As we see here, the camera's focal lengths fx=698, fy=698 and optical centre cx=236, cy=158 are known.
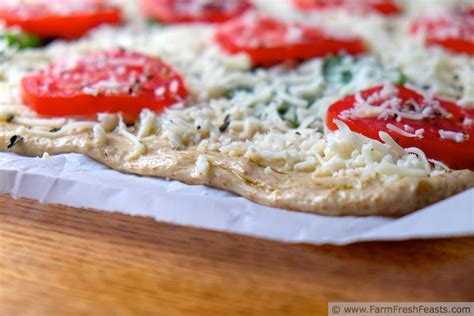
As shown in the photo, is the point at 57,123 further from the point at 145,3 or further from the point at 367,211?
the point at 145,3

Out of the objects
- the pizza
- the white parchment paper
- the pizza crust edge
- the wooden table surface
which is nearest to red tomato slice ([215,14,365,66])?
the pizza

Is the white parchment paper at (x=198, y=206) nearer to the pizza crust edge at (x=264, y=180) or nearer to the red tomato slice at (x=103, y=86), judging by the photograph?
the pizza crust edge at (x=264, y=180)

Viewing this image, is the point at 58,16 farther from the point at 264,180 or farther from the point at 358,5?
the point at 264,180

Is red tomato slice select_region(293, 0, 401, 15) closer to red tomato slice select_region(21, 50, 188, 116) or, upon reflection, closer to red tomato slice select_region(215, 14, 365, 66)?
red tomato slice select_region(215, 14, 365, 66)

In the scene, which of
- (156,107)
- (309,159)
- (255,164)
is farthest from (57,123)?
(309,159)

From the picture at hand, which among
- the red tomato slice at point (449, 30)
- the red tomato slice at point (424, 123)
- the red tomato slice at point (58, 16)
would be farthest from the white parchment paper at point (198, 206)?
the red tomato slice at point (449, 30)

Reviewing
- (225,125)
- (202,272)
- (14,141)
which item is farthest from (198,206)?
(14,141)
